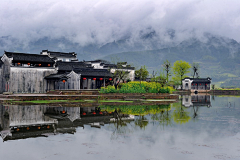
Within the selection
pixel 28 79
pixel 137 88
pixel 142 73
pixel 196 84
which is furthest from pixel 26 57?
pixel 196 84

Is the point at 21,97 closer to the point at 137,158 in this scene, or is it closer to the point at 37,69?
the point at 37,69

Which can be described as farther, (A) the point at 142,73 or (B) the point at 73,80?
(A) the point at 142,73

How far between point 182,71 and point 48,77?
6160 centimetres

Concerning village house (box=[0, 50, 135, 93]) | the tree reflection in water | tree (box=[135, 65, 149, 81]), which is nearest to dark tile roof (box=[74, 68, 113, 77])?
village house (box=[0, 50, 135, 93])

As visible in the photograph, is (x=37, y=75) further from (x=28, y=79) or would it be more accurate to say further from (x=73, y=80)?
(x=73, y=80)

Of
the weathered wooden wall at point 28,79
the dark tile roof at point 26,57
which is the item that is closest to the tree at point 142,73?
the dark tile roof at point 26,57

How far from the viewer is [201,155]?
11.9 metres

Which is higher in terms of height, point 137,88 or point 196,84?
point 196,84

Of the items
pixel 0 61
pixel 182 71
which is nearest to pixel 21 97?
pixel 0 61

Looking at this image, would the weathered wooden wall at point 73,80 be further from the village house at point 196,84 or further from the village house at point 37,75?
the village house at point 196,84

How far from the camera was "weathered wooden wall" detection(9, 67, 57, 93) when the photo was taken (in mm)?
54022

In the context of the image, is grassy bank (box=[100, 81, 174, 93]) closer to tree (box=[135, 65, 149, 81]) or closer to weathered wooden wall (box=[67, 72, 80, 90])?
weathered wooden wall (box=[67, 72, 80, 90])

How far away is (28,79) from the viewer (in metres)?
56.1

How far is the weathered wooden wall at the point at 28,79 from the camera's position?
177ft
